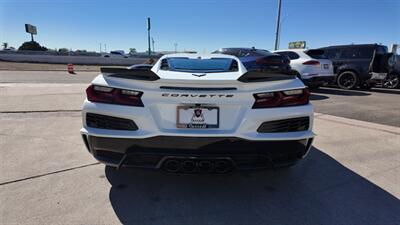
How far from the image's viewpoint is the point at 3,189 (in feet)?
9.80

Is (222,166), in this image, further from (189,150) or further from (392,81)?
(392,81)

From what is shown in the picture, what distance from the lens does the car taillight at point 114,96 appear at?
2.58 m

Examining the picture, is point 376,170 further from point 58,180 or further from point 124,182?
point 58,180

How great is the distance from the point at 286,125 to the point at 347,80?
11.6m

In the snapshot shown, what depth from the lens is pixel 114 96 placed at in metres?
2.63

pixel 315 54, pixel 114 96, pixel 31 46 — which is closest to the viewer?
pixel 114 96

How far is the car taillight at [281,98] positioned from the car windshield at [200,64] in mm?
822

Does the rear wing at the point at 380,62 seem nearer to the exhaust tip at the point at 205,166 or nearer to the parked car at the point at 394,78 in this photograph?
the parked car at the point at 394,78

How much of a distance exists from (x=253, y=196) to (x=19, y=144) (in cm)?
356

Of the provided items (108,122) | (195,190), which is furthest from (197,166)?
(108,122)

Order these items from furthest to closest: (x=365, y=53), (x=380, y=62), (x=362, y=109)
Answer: (x=365, y=53) → (x=380, y=62) → (x=362, y=109)

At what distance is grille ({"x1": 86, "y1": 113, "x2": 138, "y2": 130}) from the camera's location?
8.42ft

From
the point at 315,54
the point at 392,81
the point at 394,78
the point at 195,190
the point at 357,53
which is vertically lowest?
the point at 195,190

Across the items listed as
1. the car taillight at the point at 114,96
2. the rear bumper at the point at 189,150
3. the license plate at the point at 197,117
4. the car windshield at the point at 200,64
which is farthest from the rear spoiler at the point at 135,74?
the car windshield at the point at 200,64
